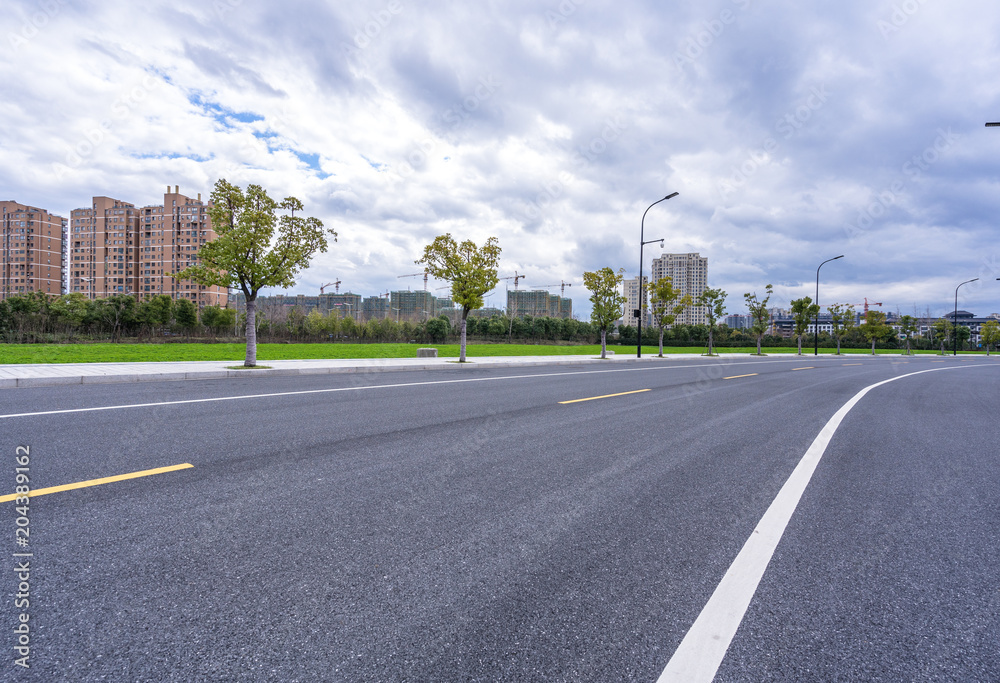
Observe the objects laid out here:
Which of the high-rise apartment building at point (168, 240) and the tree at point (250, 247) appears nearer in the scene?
the tree at point (250, 247)

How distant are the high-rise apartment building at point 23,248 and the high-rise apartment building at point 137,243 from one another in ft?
18.4

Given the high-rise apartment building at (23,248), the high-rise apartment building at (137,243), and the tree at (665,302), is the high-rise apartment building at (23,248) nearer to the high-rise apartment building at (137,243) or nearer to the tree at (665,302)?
the high-rise apartment building at (137,243)

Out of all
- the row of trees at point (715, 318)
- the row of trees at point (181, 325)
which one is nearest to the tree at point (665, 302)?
the row of trees at point (715, 318)

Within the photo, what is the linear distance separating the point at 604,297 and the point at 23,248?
13698 centimetres

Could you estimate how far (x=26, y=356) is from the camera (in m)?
16.4

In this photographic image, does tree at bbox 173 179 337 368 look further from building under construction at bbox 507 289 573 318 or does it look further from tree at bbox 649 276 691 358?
building under construction at bbox 507 289 573 318

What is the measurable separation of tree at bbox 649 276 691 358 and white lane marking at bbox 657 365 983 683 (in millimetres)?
34998

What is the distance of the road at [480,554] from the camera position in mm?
1871

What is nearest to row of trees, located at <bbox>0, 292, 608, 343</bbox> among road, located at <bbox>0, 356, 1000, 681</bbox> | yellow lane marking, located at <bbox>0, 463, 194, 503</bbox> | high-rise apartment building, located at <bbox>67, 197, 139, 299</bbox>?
yellow lane marking, located at <bbox>0, 463, 194, 503</bbox>

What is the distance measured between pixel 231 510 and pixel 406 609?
1.88m

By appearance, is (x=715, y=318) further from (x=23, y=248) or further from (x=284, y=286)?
(x=23, y=248)

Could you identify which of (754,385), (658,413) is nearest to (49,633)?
(658,413)

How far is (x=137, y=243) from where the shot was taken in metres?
109

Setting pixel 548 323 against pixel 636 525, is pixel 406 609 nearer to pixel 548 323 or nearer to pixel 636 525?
pixel 636 525
